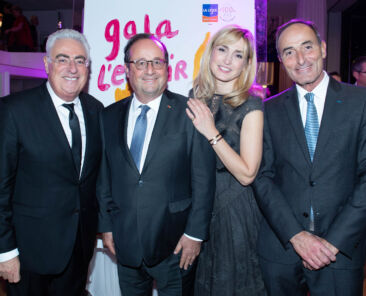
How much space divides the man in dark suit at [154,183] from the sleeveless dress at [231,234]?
0.36 feet

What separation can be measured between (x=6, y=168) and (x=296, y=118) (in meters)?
1.51

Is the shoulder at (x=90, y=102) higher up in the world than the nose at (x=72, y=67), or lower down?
lower down

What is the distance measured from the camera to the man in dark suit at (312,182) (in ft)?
5.12

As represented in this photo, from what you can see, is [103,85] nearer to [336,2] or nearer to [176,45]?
[176,45]

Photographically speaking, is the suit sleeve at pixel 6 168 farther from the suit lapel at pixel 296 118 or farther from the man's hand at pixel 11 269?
the suit lapel at pixel 296 118

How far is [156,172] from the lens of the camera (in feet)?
5.38

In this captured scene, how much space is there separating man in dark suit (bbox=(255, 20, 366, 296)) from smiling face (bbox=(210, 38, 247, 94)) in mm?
256

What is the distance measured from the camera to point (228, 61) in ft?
5.92

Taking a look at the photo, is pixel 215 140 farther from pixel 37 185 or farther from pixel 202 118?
pixel 37 185

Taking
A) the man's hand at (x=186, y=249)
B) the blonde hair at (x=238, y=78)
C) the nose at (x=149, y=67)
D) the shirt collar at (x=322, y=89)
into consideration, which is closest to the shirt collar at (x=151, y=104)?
the nose at (x=149, y=67)

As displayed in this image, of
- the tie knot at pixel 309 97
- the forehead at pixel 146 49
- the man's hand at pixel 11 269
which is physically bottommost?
the man's hand at pixel 11 269

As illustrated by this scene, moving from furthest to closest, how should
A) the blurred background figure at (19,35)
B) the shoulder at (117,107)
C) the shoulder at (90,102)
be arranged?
the blurred background figure at (19,35)
the shoulder at (90,102)
the shoulder at (117,107)

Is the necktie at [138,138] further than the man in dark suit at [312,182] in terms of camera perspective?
Yes

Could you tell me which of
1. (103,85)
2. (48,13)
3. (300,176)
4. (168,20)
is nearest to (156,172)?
(300,176)
